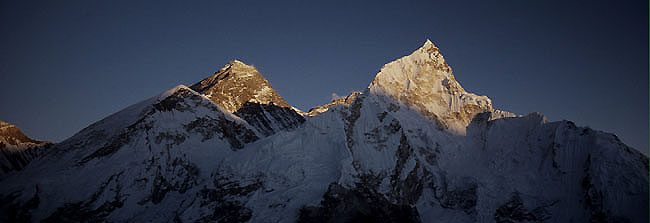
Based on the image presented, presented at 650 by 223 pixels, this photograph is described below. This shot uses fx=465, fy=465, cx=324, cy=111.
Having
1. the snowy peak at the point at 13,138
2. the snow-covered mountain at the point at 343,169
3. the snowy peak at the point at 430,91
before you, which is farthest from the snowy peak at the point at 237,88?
the snowy peak at the point at 13,138

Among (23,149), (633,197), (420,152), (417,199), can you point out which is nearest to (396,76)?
(420,152)

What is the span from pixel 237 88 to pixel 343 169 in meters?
55.4

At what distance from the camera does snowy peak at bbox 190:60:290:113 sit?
109 meters

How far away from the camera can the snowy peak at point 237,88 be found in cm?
10944

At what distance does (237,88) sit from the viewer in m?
116

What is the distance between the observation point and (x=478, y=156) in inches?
3354

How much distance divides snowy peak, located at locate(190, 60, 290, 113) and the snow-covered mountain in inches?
777

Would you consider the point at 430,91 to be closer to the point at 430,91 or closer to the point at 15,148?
the point at 430,91

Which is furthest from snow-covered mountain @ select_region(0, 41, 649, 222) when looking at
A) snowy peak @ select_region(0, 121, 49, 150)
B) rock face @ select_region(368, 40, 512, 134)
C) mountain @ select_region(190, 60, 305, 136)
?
snowy peak @ select_region(0, 121, 49, 150)

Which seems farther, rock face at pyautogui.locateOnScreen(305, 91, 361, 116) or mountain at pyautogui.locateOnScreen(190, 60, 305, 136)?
rock face at pyautogui.locateOnScreen(305, 91, 361, 116)

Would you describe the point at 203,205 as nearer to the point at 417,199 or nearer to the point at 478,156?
the point at 417,199

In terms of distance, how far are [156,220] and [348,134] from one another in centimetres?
3195

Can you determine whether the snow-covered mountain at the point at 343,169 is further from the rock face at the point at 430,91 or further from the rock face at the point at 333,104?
the rock face at the point at 333,104

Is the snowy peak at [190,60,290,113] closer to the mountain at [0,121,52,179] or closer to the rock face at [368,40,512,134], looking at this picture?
the rock face at [368,40,512,134]
